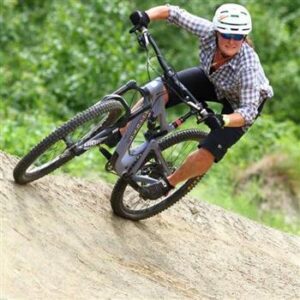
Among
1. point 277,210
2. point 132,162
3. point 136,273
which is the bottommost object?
point 277,210

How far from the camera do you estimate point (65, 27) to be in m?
15.1

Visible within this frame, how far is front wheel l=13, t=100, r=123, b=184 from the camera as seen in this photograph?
22.4ft

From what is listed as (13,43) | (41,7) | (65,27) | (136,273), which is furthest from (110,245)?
(41,7)

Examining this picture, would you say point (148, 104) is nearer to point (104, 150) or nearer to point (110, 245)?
point (104, 150)

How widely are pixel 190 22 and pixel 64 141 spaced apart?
1.47m

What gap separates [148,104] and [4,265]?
1945 mm

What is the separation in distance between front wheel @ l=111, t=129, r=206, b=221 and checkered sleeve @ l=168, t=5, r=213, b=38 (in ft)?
3.24

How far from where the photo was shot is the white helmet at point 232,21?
7.11 m

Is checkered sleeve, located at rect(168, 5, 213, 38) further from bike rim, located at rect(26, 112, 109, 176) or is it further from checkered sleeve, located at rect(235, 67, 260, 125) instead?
bike rim, located at rect(26, 112, 109, 176)

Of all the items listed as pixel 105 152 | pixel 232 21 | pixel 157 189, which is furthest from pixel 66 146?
pixel 232 21

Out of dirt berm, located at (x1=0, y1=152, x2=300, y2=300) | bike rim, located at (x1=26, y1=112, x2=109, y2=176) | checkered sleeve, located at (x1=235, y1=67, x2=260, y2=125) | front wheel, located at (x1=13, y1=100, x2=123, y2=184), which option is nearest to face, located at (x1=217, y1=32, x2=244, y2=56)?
checkered sleeve, located at (x1=235, y1=67, x2=260, y2=125)

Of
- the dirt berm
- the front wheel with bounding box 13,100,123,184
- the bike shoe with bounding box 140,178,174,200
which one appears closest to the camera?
the dirt berm

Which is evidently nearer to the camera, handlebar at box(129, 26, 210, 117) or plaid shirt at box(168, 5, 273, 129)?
handlebar at box(129, 26, 210, 117)

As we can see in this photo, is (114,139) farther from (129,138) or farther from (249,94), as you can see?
(249,94)
